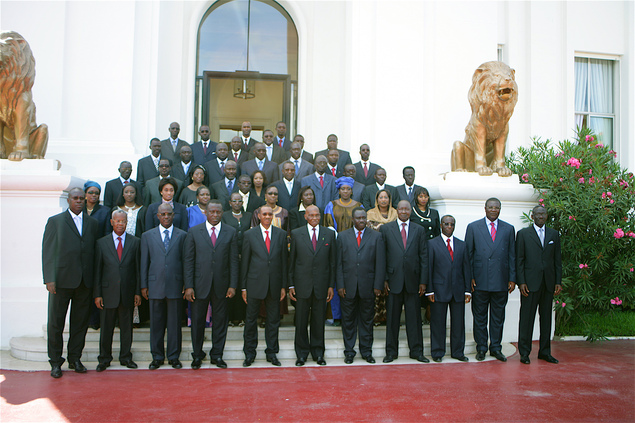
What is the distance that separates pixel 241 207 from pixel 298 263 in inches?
45.8

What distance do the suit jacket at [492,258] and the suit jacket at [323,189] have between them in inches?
82.8

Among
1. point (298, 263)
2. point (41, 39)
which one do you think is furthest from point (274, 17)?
point (298, 263)

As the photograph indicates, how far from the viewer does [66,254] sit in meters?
6.14

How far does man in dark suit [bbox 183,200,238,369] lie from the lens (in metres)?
6.41

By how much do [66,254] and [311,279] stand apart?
8.83 ft

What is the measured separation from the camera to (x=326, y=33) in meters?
12.8

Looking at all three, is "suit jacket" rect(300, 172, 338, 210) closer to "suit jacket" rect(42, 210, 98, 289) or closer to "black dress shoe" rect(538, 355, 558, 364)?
"suit jacket" rect(42, 210, 98, 289)

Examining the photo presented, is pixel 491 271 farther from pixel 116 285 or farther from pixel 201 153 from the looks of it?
pixel 201 153

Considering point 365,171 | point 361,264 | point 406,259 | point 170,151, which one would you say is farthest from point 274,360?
point 170,151

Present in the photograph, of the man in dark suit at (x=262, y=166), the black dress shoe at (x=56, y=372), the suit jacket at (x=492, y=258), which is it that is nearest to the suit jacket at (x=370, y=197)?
the man in dark suit at (x=262, y=166)

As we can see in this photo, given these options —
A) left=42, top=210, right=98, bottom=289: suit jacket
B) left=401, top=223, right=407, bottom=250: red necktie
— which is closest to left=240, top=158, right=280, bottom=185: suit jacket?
left=401, top=223, right=407, bottom=250: red necktie

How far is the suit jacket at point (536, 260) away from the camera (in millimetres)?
7031

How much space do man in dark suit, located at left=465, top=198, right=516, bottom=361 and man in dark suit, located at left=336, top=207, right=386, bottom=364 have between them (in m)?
1.26

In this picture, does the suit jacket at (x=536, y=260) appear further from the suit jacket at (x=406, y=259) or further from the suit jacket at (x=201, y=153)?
the suit jacket at (x=201, y=153)
